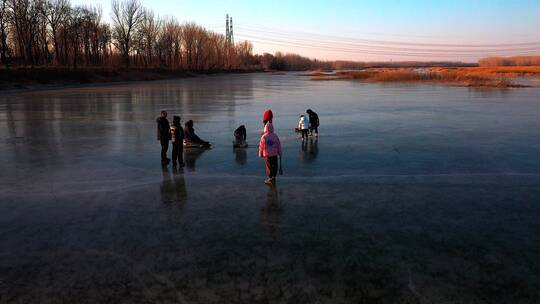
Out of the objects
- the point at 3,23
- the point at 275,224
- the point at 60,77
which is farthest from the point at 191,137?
the point at 3,23

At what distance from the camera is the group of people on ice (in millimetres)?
8234

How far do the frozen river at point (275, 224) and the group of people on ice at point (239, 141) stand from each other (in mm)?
400

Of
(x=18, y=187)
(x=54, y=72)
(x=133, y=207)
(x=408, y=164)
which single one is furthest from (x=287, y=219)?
(x=54, y=72)

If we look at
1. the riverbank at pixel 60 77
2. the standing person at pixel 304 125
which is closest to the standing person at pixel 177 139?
the standing person at pixel 304 125

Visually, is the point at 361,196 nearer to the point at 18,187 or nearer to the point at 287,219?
the point at 287,219

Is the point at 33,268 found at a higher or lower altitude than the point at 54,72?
lower

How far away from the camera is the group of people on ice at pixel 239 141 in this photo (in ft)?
27.0

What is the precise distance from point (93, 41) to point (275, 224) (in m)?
92.9

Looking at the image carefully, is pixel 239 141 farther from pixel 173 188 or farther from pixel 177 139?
pixel 173 188

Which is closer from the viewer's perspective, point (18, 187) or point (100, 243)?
point (100, 243)

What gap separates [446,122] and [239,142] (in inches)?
412

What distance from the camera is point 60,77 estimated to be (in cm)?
5216

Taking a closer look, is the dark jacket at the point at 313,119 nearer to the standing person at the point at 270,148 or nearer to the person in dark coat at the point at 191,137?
the person in dark coat at the point at 191,137

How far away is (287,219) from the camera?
6.37 meters
